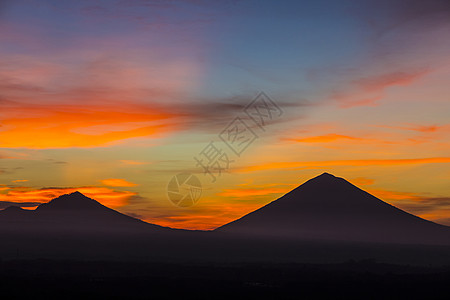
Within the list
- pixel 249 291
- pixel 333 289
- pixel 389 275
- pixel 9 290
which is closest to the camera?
pixel 9 290

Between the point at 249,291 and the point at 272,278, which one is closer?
the point at 249,291

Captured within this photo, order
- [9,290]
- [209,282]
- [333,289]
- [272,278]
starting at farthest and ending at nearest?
[272,278] → [209,282] → [333,289] → [9,290]

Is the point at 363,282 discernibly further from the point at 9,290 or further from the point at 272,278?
the point at 9,290

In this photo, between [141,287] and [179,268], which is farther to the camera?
[179,268]

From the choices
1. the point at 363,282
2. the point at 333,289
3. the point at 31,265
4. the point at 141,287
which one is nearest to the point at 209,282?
the point at 141,287

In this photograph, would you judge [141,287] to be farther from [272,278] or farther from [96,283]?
[272,278]

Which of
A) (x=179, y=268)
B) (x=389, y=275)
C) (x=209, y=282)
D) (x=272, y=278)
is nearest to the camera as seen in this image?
(x=209, y=282)

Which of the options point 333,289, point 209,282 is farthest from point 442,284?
point 209,282

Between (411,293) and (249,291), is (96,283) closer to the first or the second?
(249,291)

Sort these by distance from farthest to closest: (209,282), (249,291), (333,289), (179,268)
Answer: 1. (179,268)
2. (209,282)
3. (333,289)
4. (249,291)
